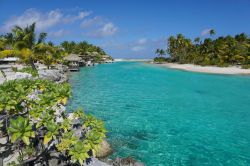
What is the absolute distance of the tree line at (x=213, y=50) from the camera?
71.7 metres

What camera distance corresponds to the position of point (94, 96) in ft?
86.9

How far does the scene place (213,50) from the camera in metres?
83.9

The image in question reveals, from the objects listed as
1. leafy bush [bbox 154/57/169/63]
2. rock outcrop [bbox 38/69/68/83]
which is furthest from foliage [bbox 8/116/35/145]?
leafy bush [bbox 154/57/169/63]

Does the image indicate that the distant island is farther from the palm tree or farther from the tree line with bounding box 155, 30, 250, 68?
the palm tree

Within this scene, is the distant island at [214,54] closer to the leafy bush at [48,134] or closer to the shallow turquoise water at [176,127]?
the shallow turquoise water at [176,127]

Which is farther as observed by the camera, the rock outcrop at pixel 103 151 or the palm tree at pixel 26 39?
the palm tree at pixel 26 39

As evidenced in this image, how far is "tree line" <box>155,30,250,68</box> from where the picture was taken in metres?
71.7

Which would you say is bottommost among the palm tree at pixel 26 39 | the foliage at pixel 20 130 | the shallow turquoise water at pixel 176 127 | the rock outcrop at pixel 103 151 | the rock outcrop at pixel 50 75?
the shallow turquoise water at pixel 176 127

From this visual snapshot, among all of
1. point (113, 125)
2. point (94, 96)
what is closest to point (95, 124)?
point (113, 125)

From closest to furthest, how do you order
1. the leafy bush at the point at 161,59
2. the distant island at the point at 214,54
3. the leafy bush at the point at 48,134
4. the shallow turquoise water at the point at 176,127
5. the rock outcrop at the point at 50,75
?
the leafy bush at the point at 48,134, the shallow turquoise water at the point at 176,127, the rock outcrop at the point at 50,75, the distant island at the point at 214,54, the leafy bush at the point at 161,59

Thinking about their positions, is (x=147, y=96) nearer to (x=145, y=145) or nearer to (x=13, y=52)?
(x=145, y=145)

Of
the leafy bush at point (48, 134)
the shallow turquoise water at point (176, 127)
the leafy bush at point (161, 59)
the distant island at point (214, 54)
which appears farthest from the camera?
the leafy bush at point (161, 59)

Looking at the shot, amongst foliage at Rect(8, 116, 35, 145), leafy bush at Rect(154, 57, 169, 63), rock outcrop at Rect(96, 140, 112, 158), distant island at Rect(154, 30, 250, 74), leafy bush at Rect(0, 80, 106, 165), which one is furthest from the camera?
leafy bush at Rect(154, 57, 169, 63)

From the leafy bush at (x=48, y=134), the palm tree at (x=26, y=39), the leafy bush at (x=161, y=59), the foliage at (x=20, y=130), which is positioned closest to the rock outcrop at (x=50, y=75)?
the palm tree at (x=26, y=39)
